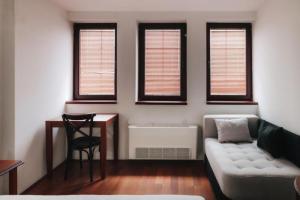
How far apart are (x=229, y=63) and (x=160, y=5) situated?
1469 millimetres

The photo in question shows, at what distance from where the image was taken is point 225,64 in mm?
4289

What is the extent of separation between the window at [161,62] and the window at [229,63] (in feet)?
1.66

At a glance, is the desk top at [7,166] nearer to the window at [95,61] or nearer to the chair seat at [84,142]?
the chair seat at [84,142]

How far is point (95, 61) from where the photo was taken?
4430 millimetres

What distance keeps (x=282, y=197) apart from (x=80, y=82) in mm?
3455

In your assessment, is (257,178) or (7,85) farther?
(7,85)

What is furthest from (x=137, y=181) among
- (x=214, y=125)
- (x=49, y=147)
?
(x=214, y=125)

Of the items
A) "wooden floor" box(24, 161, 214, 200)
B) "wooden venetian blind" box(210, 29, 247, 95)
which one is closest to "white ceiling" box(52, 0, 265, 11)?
"wooden venetian blind" box(210, 29, 247, 95)

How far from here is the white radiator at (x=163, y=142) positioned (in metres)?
4.01

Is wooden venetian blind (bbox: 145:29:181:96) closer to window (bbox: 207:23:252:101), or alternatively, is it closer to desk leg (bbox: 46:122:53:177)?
window (bbox: 207:23:252:101)

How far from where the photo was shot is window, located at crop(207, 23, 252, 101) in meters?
4.27

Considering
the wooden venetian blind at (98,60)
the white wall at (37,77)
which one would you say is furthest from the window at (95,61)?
the white wall at (37,77)

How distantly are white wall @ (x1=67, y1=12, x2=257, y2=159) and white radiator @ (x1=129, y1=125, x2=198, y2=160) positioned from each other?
9.8 inches

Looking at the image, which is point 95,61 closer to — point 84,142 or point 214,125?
point 84,142
